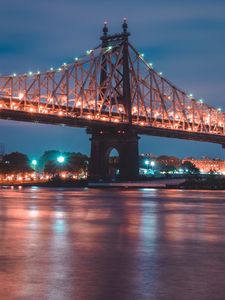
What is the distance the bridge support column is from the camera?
9988cm

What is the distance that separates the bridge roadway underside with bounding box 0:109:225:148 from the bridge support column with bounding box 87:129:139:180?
1.17 meters

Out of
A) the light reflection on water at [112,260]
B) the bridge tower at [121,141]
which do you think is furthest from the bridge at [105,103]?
the light reflection on water at [112,260]

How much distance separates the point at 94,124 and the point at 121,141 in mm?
5540

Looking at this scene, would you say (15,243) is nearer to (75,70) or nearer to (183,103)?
(75,70)

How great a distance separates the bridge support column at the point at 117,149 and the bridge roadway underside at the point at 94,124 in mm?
1171

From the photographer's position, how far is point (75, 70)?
10875cm

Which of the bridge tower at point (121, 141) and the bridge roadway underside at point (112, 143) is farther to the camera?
the bridge tower at point (121, 141)

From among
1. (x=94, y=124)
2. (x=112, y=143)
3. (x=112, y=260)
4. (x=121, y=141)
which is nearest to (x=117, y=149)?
(x=112, y=143)

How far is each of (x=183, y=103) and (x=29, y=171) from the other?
46643mm

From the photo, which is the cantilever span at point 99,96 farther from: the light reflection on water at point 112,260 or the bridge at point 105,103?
the light reflection on water at point 112,260

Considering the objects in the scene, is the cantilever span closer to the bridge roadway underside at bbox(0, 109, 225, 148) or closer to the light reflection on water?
the bridge roadway underside at bbox(0, 109, 225, 148)

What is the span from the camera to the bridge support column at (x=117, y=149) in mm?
99875

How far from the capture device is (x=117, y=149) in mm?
102562

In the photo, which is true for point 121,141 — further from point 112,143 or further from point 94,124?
point 94,124
